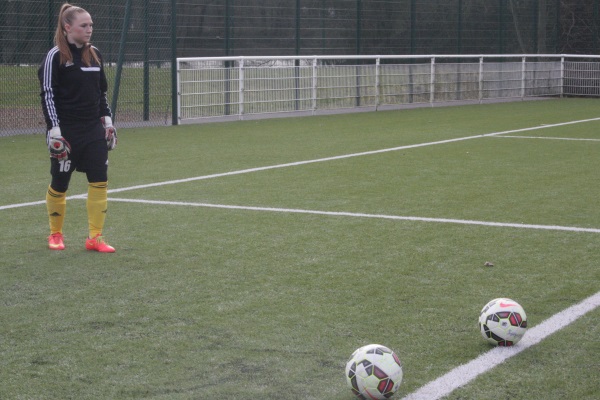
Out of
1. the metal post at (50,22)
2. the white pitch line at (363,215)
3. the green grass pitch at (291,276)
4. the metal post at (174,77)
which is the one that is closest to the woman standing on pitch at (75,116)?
the green grass pitch at (291,276)

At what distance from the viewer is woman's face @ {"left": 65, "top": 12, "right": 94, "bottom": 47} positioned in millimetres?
6711

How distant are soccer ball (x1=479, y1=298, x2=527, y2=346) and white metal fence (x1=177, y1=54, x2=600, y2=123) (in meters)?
15.3

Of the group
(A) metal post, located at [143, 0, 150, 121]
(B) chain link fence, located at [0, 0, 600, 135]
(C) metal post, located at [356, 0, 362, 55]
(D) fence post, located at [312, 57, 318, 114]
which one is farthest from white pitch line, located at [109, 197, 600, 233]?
(C) metal post, located at [356, 0, 362, 55]

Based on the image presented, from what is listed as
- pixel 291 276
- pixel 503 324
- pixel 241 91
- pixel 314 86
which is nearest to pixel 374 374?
pixel 503 324

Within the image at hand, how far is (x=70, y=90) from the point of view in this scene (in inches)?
275

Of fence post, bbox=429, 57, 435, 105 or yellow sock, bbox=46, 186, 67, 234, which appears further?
fence post, bbox=429, 57, 435, 105

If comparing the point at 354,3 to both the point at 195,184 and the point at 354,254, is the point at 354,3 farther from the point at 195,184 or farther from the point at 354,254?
the point at 354,254

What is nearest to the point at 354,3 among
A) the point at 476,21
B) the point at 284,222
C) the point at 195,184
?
the point at 476,21

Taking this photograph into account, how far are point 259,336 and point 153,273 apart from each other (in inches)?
66.7

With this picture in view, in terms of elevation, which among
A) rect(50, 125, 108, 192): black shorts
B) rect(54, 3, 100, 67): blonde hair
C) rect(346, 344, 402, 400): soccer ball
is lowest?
rect(346, 344, 402, 400): soccer ball

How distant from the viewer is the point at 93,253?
23.3ft

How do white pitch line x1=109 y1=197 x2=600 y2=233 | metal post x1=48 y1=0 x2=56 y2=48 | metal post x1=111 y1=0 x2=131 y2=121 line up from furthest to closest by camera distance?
metal post x1=111 y1=0 x2=131 y2=121 < metal post x1=48 y1=0 x2=56 y2=48 < white pitch line x1=109 y1=197 x2=600 y2=233

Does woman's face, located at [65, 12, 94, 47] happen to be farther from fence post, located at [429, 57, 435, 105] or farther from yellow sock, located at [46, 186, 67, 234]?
fence post, located at [429, 57, 435, 105]

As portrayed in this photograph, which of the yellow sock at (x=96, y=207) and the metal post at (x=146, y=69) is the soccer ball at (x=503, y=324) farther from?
the metal post at (x=146, y=69)
